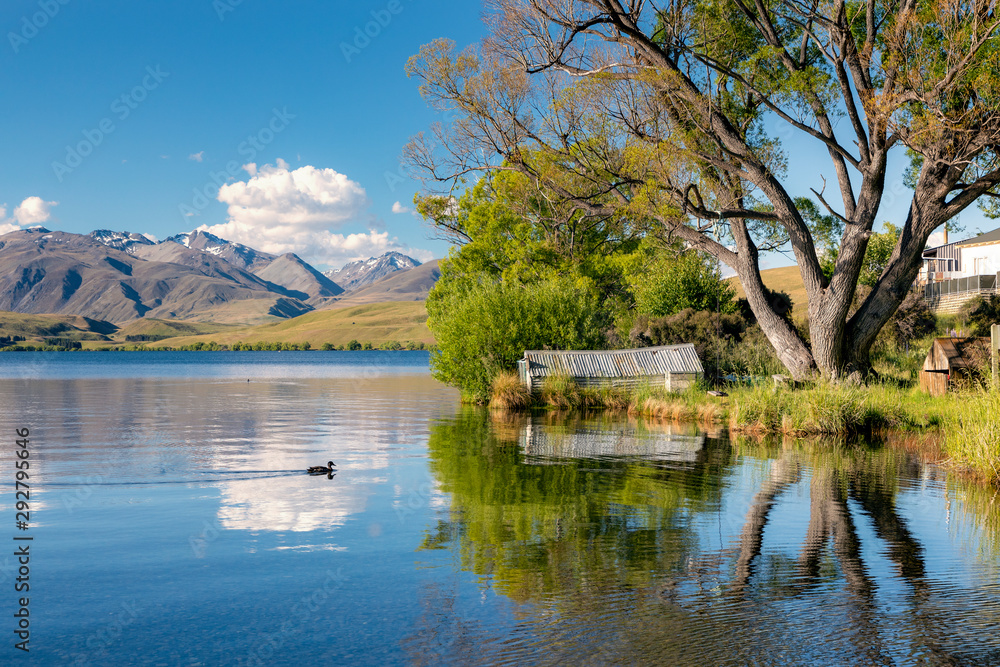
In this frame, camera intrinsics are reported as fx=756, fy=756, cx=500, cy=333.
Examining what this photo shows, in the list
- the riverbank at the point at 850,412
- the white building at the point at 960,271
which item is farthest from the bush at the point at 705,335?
the white building at the point at 960,271

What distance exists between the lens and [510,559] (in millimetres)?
8672

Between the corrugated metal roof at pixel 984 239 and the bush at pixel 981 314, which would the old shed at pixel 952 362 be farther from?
the corrugated metal roof at pixel 984 239

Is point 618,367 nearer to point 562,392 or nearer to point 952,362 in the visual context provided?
point 562,392

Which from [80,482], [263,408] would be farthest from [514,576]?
[263,408]

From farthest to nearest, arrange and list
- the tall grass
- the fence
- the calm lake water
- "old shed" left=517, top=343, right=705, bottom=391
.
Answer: the fence, "old shed" left=517, top=343, right=705, bottom=391, the tall grass, the calm lake water

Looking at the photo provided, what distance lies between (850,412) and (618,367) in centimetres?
1260

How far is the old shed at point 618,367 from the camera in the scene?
3228 cm

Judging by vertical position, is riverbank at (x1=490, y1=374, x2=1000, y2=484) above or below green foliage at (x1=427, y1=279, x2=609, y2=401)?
below

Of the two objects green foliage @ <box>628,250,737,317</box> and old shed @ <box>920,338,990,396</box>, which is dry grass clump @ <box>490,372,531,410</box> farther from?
old shed @ <box>920,338,990,396</box>

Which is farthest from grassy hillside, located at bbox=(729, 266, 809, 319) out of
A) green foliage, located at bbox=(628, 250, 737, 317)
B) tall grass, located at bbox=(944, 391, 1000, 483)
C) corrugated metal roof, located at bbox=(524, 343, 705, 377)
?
tall grass, located at bbox=(944, 391, 1000, 483)

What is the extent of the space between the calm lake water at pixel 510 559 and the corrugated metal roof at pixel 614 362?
46.3 feet

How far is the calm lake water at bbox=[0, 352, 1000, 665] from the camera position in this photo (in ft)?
20.6

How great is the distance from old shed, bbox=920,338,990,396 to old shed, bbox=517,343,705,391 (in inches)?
360

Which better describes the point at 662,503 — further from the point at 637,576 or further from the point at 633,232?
the point at 633,232
